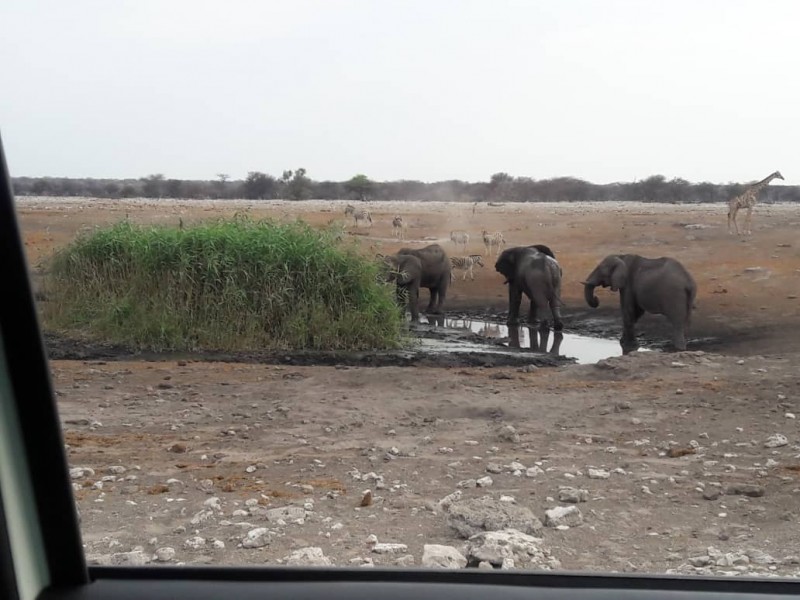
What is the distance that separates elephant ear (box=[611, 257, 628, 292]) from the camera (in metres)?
6.83

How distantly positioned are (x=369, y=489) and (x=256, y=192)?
102cm

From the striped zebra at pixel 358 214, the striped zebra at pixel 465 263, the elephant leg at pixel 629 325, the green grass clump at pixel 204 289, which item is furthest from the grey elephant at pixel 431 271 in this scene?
the green grass clump at pixel 204 289

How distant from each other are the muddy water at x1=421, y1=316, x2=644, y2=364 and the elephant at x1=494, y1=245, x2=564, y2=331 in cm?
38

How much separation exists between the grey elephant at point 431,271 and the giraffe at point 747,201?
137 inches

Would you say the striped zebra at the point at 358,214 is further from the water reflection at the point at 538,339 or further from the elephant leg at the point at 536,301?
the elephant leg at the point at 536,301

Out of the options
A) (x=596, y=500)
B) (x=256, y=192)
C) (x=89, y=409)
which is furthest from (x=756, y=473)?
(x=89, y=409)

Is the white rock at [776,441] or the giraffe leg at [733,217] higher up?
the giraffe leg at [733,217]

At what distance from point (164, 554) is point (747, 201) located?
Result: 2654mm

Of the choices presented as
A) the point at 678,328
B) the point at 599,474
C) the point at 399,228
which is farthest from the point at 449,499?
the point at 678,328

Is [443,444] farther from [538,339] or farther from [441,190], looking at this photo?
[538,339]

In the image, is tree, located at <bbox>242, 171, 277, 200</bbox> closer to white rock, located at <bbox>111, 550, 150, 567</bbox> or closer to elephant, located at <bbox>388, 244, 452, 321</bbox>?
white rock, located at <bbox>111, 550, 150, 567</bbox>

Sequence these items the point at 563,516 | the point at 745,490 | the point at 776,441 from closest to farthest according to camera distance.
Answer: the point at 563,516
the point at 745,490
the point at 776,441

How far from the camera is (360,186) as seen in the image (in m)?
2.92

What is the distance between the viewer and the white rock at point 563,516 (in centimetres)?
201
